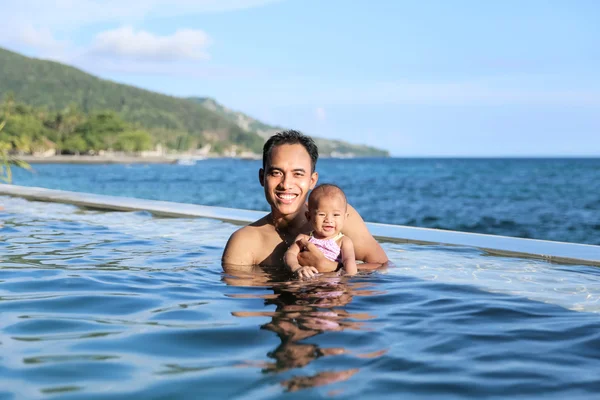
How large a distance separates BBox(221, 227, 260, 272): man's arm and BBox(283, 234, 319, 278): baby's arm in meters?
0.44

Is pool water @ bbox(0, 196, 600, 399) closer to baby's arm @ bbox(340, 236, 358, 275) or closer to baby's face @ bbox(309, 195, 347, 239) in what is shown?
baby's arm @ bbox(340, 236, 358, 275)

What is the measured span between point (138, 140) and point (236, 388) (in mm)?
142828

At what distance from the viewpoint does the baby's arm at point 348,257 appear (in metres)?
4.46

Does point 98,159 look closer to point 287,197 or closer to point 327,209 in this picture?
point 287,197

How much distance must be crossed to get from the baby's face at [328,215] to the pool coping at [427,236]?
2.19 m

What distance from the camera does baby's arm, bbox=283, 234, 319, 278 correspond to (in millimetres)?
4191

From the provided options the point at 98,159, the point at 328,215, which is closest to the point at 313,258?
the point at 328,215

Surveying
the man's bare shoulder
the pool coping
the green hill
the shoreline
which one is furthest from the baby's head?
the green hill

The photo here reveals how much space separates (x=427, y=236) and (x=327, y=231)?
2657 mm

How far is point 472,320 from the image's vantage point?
3.38 m

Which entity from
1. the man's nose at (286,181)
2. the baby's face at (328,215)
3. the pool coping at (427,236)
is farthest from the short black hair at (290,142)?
the pool coping at (427,236)

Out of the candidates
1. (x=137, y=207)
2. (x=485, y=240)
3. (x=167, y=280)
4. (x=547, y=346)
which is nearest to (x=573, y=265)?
(x=485, y=240)

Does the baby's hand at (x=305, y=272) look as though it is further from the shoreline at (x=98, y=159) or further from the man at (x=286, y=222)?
the shoreline at (x=98, y=159)

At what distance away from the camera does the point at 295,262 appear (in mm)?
4395
